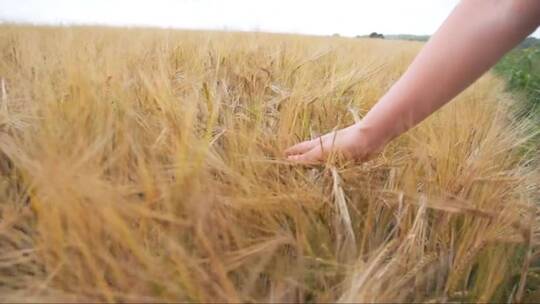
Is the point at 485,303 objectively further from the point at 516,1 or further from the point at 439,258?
the point at 516,1

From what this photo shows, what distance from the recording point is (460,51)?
573 millimetres

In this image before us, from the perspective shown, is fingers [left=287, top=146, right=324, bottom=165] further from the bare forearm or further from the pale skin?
the bare forearm

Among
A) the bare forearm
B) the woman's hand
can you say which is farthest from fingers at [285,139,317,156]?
the bare forearm

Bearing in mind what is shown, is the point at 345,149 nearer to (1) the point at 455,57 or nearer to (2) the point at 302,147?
(2) the point at 302,147

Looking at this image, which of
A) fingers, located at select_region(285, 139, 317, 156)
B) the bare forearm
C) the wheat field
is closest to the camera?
the wheat field

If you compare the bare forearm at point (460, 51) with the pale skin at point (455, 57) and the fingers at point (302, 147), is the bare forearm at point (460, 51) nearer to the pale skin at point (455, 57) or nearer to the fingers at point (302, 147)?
the pale skin at point (455, 57)

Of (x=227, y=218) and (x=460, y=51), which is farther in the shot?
(x=460, y=51)

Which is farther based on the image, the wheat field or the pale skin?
the pale skin

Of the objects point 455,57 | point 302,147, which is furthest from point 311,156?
point 455,57

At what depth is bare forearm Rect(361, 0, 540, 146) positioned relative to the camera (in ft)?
1.84

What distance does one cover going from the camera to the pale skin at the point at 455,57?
562 mm

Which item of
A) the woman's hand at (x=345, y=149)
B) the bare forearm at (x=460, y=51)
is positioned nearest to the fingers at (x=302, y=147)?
the woman's hand at (x=345, y=149)

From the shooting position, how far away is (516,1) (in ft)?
1.83

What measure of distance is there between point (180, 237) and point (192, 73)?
877 millimetres
